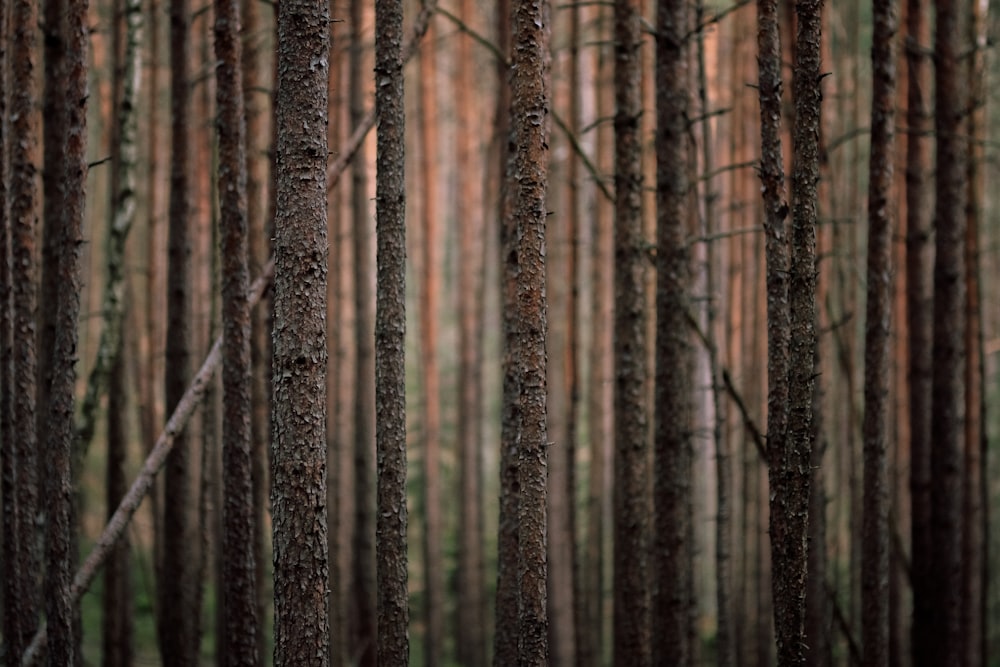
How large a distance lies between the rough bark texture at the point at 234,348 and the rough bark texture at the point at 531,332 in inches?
78.0

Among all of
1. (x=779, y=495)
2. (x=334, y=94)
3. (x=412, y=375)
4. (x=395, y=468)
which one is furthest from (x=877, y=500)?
(x=412, y=375)

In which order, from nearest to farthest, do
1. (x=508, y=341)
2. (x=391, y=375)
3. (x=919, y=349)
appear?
1. (x=391, y=375)
2. (x=508, y=341)
3. (x=919, y=349)

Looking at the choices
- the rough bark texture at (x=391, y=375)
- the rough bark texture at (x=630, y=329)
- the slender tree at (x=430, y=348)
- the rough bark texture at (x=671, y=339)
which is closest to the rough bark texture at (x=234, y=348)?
the rough bark texture at (x=391, y=375)

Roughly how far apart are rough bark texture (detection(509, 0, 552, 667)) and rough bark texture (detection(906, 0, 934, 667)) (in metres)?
4.82

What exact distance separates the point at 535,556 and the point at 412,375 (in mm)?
21679

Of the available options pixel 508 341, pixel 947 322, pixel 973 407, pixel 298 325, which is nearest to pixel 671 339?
pixel 508 341

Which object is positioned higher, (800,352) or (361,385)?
(800,352)

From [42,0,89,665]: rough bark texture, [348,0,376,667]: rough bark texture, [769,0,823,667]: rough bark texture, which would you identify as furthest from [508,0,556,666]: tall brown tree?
[348,0,376,667]: rough bark texture

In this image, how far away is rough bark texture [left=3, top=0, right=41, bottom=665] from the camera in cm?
642

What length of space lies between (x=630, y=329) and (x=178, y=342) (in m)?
3.81

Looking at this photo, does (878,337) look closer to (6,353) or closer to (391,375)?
(391,375)

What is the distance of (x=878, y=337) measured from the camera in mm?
7305

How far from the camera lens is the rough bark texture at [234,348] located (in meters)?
6.34

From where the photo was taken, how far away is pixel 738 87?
13.3m
